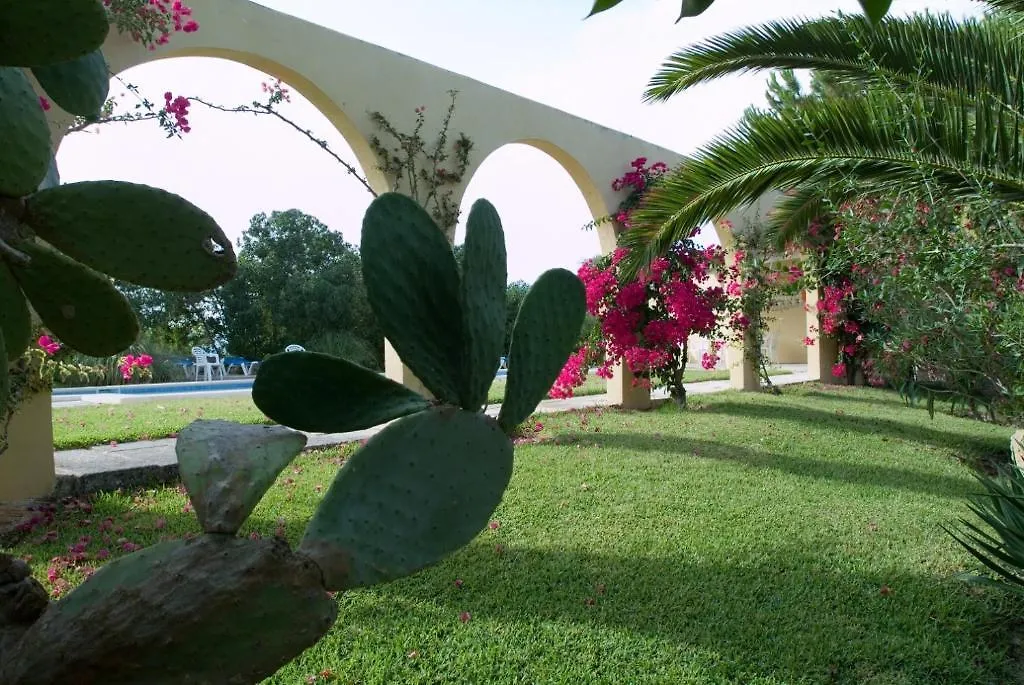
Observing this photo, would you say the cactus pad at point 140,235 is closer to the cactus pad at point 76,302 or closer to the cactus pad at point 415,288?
the cactus pad at point 76,302

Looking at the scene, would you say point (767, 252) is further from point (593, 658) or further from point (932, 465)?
point (593, 658)

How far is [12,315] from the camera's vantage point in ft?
3.62

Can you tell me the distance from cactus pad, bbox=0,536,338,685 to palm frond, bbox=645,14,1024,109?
431 centimetres

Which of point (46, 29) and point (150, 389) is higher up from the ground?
point (46, 29)

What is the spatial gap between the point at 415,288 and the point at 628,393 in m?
7.78

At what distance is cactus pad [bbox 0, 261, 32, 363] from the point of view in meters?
1.07

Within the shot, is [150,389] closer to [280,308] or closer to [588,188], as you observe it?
[280,308]

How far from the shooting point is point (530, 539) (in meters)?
3.79

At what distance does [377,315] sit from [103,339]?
18.7 inches

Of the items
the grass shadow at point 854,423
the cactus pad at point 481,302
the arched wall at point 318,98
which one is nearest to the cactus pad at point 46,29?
the cactus pad at point 481,302

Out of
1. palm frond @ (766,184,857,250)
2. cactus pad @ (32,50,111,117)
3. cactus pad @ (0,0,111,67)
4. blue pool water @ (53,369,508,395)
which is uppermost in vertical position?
palm frond @ (766,184,857,250)

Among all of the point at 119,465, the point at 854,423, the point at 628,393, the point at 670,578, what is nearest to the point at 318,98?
the point at 119,465

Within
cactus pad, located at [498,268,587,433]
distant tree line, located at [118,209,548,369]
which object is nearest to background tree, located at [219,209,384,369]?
distant tree line, located at [118,209,548,369]

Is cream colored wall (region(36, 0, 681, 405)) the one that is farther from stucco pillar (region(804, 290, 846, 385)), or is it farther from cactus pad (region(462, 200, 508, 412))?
stucco pillar (region(804, 290, 846, 385))
